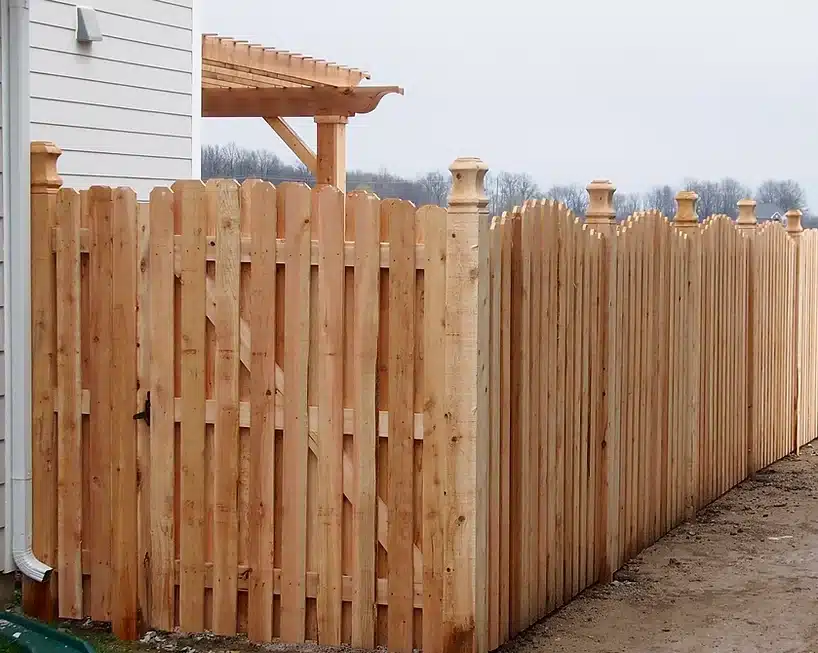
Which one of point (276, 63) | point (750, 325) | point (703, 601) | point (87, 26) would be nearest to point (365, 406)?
point (703, 601)

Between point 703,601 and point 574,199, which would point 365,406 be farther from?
point 574,199

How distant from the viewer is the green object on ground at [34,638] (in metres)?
5.19

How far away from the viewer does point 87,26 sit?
8195 millimetres

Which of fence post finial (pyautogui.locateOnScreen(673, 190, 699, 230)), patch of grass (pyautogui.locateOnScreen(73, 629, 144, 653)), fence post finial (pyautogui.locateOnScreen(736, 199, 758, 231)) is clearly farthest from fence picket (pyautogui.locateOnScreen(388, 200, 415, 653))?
fence post finial (pyautogui.locateOnScreen(736, 199, 758, 231))

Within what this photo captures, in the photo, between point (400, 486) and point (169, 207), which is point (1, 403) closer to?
point (169, 207)

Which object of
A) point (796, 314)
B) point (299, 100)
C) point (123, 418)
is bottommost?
point (123, 418)

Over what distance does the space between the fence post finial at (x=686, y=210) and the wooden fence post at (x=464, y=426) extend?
4.09 m

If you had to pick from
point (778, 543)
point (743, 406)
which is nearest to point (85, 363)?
point (778, 543)

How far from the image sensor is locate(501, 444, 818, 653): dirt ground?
614 cm

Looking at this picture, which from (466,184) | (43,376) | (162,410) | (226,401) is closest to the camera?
(466,184)

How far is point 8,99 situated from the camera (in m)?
6.13

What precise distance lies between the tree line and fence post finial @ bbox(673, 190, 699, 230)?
0.71 feet

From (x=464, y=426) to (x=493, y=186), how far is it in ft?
6.97

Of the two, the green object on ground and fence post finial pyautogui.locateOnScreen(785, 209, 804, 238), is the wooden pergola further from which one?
the green object on ground
